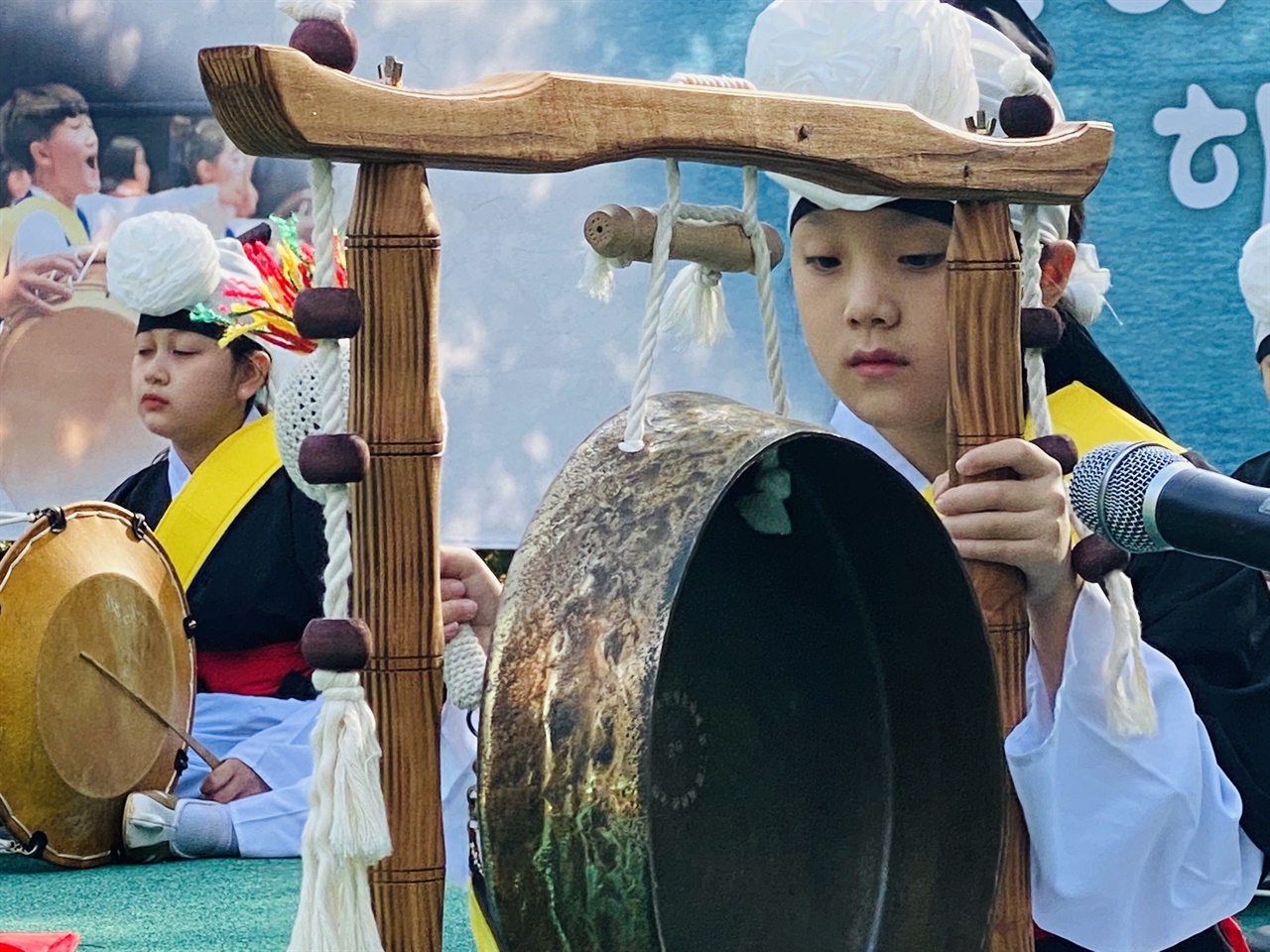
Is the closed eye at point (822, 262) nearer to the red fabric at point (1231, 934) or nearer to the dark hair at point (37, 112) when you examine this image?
the red fabric at point (1231, 934)

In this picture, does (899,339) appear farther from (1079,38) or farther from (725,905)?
(1079,38)

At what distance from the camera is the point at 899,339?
60.1 inches

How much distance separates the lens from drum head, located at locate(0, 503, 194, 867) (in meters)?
3.38

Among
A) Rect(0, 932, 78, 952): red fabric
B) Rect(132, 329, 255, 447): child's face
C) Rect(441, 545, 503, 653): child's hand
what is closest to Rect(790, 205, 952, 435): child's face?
Rect(441, 545, 503, 653): child's hand

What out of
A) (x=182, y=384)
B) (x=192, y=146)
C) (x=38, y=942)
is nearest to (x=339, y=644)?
(x=38, y=942)

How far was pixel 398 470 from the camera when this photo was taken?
1.05m

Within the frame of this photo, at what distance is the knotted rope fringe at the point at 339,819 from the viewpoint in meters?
1.00

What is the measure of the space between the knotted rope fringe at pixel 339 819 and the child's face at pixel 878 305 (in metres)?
0.59

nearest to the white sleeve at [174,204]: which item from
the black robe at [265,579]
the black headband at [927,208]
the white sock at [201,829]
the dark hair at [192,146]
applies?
the dark hair at [192,146]

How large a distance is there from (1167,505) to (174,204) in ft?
11.9

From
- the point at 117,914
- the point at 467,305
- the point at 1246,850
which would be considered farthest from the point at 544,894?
the point at 467,305

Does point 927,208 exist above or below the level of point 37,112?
below

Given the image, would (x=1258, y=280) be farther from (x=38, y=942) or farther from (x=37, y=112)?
(x=37, y=112)

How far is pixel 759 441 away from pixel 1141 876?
0.66 metres
